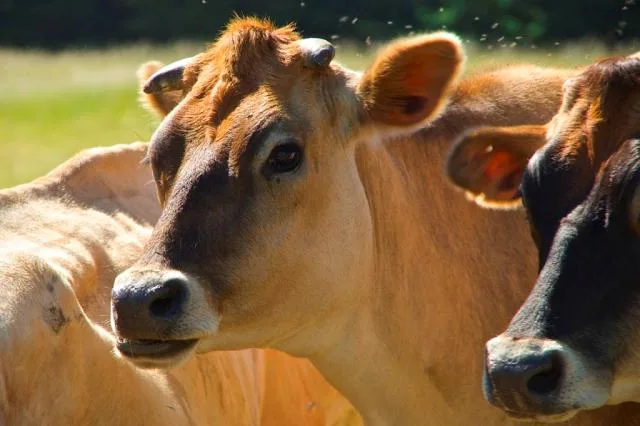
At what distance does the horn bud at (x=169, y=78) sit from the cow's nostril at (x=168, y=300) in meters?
1.33

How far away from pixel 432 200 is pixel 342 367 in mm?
1017

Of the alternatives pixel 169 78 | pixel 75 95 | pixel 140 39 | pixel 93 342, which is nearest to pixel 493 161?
pixel 169 78

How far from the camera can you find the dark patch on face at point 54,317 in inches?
243

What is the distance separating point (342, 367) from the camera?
6605mm

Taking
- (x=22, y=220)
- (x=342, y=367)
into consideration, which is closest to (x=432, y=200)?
(x=342, y=367)

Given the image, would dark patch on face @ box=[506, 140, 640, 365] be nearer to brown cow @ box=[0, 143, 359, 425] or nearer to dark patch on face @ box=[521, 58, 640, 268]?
dark patch on face @ box=[521, 58, 640, 268]

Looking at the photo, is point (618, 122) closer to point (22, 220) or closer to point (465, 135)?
point (465, 135)

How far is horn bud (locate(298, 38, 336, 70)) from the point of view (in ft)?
20.8

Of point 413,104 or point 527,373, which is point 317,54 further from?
point 527,373

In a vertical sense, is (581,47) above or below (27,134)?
above

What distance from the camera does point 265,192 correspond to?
19.9ft

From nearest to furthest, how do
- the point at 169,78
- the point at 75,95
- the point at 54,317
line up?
1. the point at 54,317
2. the point at 169,78
3. the point at 75,95

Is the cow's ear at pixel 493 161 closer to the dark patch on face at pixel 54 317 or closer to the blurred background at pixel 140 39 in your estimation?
the dark patch on face at pixel 54 317

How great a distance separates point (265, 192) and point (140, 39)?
2789cm
